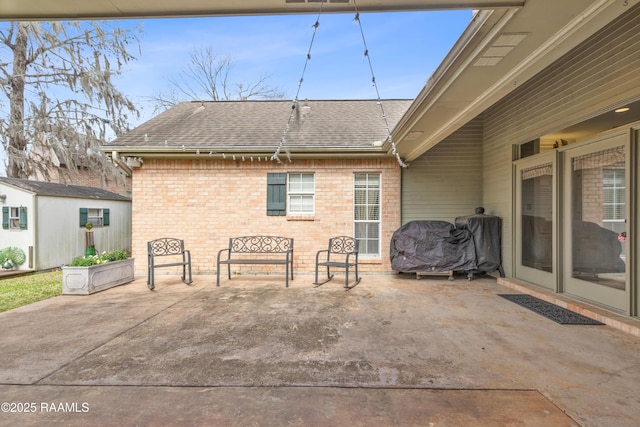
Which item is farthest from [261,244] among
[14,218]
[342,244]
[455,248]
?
[14,218]

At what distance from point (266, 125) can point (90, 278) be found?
514cm

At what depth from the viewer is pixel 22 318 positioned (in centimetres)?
393

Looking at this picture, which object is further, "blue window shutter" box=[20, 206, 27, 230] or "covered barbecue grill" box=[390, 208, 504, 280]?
"blue window shutter" box=[20, 206, 27, 230]

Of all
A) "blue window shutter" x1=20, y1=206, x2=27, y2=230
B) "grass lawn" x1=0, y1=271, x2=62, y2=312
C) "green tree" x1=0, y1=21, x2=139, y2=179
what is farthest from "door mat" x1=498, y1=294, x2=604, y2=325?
"green tree" x1=0, y1=21, x2=139, y2=179

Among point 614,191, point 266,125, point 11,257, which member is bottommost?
point 11,257

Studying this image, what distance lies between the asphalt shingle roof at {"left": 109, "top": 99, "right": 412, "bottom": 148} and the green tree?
3461 millimetres

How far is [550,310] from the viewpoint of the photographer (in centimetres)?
407

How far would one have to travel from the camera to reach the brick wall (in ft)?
22.2

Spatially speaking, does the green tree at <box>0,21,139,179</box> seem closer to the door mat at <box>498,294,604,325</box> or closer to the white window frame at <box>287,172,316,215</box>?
the white window frame at <box>287,172,316,215</box>

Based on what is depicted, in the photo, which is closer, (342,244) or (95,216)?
(342,244)

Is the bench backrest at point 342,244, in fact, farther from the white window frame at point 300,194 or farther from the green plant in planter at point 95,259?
the green plant in planter at point 95,259

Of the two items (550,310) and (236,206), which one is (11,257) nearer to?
(236,206)

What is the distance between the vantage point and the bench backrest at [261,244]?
6.66 meters

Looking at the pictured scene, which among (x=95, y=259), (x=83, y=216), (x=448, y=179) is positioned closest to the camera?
(x=95, y=259)
